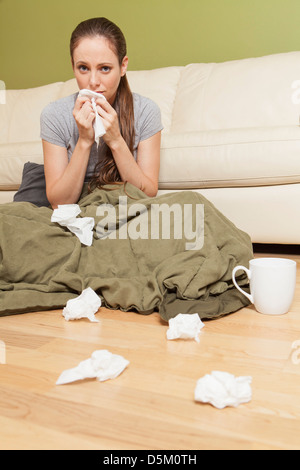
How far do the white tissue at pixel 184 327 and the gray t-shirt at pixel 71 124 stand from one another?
72cm

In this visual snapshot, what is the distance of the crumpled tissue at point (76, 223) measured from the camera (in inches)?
48.5

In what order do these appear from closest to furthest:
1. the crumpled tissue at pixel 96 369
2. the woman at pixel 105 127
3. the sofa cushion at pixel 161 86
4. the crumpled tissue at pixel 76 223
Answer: the crumpled tissue at pixel 96 369 → the crumpled tissue at pixel 76 223 → the woman at pixel 105 127 → the sofa cushion at pixel 161 86

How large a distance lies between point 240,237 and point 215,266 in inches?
7.5

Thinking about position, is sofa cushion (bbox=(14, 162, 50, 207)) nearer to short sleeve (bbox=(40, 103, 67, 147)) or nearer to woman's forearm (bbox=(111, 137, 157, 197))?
short sleeve (bbox=(40, 103, 67, 147))

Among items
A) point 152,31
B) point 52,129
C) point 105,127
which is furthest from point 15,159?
point 152,31

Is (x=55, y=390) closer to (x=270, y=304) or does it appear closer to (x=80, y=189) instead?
(x=270, y=304)

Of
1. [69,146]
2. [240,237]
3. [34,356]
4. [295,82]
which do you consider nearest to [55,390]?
[34,356]

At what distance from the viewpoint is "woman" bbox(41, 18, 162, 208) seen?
1335 millimetres

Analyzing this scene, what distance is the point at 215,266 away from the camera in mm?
1111

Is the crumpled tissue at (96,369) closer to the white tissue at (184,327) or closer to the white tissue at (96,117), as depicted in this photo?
the white tissue at (184,327)

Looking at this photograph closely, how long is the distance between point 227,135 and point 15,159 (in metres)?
1.01

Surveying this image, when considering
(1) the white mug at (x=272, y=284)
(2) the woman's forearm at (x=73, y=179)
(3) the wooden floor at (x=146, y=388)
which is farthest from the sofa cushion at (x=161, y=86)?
(3) the wooden floor at (x=146, y=388)

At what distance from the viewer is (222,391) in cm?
67

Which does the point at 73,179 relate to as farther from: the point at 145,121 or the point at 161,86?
the point at 161,86
